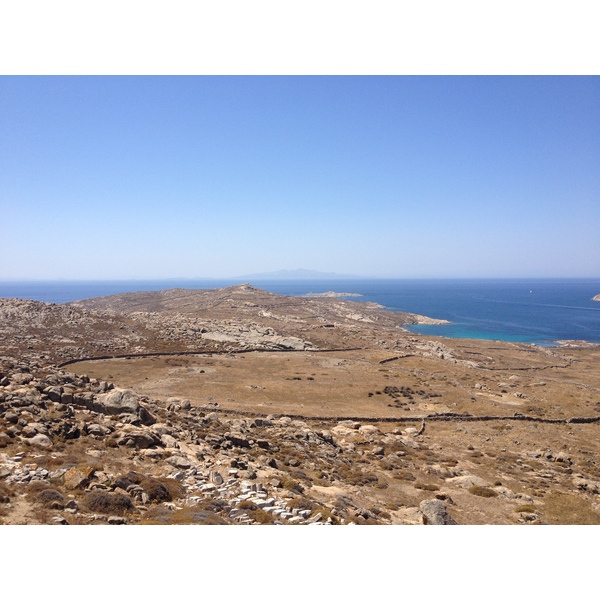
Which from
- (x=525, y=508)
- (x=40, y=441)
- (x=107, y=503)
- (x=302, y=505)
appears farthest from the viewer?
(x=525, y=508)

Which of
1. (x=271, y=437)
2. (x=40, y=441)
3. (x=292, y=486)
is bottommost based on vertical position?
(x=271, y=437)

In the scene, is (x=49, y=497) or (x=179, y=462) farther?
(x=179, y=462)

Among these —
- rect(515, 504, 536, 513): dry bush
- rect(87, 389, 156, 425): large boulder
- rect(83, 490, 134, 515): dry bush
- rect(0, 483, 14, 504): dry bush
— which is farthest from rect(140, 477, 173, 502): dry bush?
rect(515, 504, 536, 513): dry bush

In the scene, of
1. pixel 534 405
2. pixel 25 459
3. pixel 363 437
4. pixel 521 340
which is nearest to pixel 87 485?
pixel 25 459

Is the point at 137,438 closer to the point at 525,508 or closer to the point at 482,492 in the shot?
the point at 482,492

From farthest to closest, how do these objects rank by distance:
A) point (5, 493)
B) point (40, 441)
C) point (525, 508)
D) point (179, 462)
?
1. point (525, 508)
2. point (179, 462)
3. point (40, 441)
4. point (5, 493)

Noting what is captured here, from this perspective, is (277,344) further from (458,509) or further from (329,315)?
(329,315)

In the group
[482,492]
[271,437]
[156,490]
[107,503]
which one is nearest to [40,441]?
[107,503]
